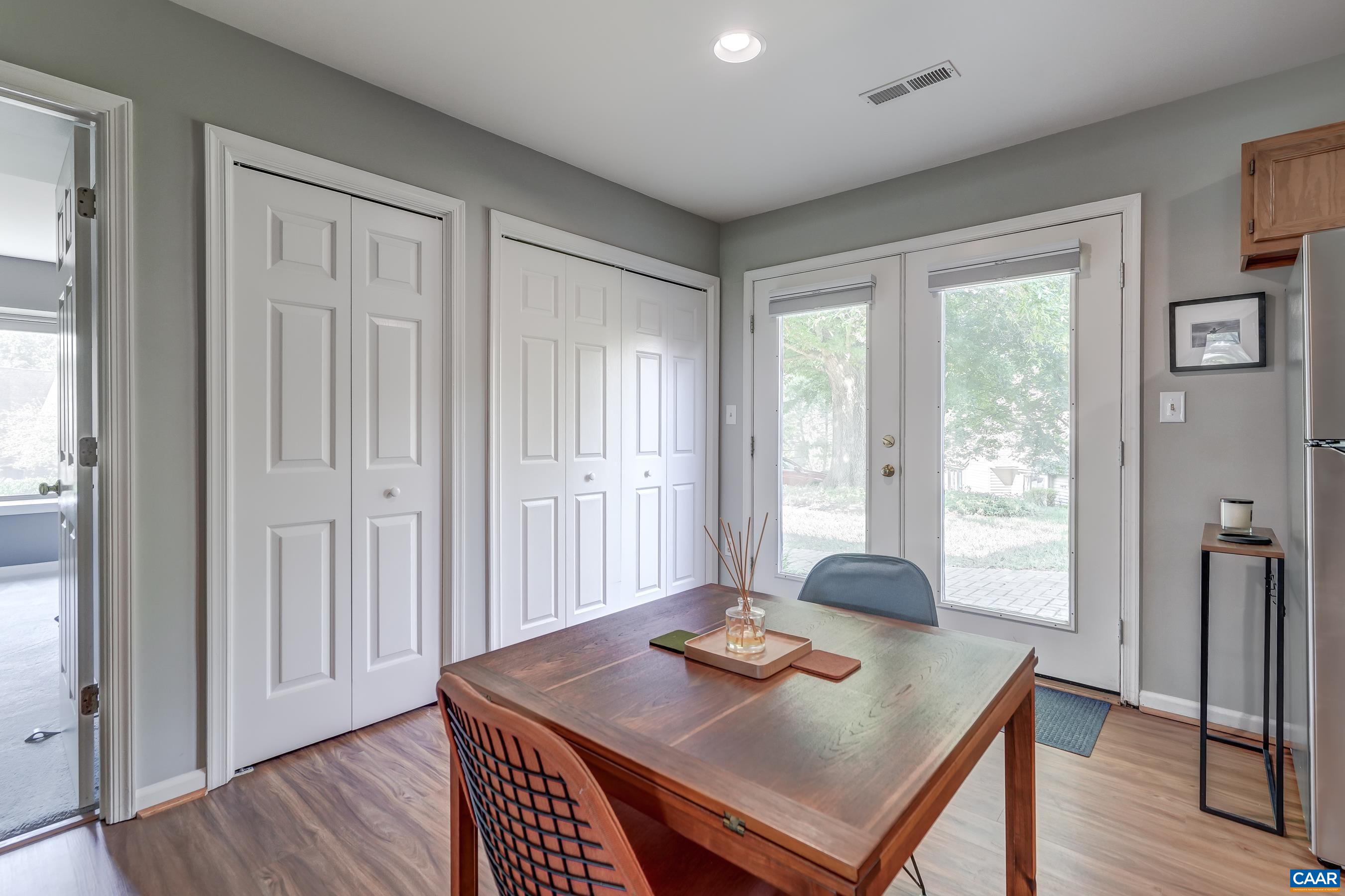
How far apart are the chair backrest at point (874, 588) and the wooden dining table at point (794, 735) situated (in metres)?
0.25

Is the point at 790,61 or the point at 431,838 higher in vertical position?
the point at 790,61

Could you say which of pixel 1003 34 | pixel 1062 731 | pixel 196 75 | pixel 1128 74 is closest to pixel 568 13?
pixel 196 75

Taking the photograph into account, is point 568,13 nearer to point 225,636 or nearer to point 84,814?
point 225,636

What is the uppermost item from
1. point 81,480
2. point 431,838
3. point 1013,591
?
point 81,480

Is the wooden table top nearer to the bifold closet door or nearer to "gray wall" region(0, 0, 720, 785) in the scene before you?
the bifold closet door

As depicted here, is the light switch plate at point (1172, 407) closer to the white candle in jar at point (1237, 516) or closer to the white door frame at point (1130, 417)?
the white door frame at point (1130, 417)

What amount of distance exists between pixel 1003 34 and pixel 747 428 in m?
2.37

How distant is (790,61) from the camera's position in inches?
91.8

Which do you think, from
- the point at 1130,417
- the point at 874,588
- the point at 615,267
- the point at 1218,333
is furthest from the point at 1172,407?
the point at 615,267

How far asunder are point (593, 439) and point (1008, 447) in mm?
2073

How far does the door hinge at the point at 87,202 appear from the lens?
6.41 feet

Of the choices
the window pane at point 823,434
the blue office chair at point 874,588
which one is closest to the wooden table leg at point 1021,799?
the blue office chair at point 874,588

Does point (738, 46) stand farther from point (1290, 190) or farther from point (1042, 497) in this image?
point (1042, 497)

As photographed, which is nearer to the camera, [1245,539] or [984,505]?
[1245,539]
